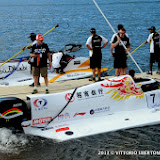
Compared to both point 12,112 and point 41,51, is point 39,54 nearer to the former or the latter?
point 41,51

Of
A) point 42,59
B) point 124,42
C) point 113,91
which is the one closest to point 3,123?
point 42,59

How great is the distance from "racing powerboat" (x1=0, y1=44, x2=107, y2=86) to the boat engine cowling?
5.90m

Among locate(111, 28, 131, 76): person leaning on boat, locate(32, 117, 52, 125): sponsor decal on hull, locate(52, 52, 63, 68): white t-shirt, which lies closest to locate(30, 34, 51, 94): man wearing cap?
locate(32, 117, 52, 125): sponsor decal on hull

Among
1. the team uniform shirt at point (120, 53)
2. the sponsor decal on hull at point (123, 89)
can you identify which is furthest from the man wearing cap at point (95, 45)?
the sponsor decal on hull at point (123, 89)

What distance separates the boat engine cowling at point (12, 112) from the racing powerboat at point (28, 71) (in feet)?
19.4

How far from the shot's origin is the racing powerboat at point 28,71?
13.4 m

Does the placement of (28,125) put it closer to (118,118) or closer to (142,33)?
(118,118)

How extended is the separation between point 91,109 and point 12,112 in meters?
1.90

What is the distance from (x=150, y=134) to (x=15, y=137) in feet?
10.8

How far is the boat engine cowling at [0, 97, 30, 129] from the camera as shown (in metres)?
7.00

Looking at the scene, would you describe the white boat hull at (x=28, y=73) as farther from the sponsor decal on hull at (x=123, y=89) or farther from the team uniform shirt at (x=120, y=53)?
the sponsor decal on hull at (x=123, y=89)

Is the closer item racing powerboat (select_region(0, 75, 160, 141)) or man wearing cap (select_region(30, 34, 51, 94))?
racing powerboat (select_region(0, 75, 160, 141))

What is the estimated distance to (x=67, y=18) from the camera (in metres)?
43.3

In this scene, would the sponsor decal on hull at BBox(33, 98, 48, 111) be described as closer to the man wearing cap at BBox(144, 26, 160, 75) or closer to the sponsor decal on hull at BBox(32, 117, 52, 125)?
the sponsor decal on hull at BBox(32, 117, 52, 125)
